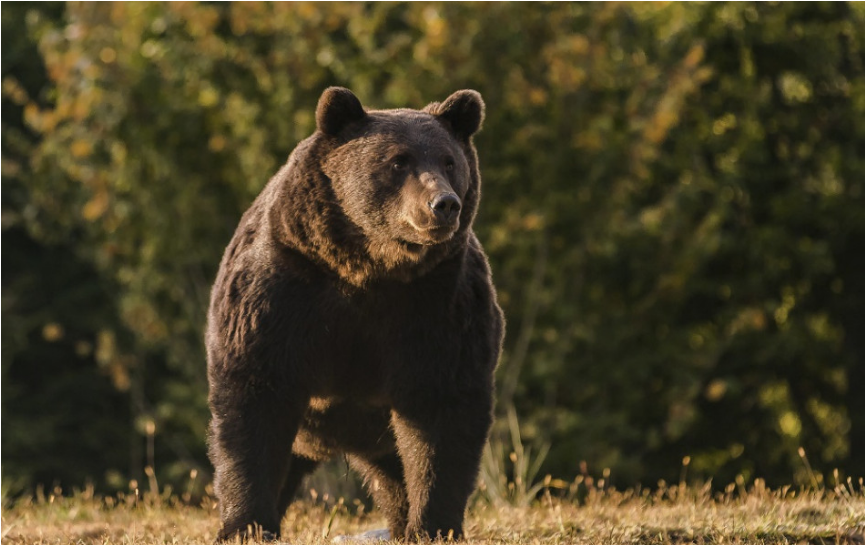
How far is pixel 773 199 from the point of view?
18.0 m

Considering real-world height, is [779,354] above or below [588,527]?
below

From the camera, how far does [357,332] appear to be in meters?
6.03

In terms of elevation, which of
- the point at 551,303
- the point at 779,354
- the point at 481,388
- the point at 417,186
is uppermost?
the point at 417,186

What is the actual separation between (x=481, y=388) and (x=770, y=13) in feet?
46.5

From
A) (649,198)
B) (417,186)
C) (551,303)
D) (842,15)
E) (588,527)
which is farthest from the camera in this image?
(842,15)

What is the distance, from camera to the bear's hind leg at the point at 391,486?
6.67 m

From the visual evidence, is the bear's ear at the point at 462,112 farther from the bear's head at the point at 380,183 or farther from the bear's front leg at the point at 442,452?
the bear's front leg at the point at 442,452

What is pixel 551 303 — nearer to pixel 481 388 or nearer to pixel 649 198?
pixel 649 198

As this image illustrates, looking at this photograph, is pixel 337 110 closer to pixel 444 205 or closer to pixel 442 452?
pixel 444 205

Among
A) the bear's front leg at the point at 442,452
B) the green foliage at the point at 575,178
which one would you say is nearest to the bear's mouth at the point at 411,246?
the bear's front leg at the point at 442,452

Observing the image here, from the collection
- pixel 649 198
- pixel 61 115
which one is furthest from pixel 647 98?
pixel 61 115

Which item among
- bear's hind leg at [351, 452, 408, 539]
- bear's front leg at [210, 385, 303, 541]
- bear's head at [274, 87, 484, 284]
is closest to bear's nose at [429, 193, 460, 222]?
bear's head at [274, 87, 484, 284]

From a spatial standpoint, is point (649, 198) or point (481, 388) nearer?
point (481, 388)

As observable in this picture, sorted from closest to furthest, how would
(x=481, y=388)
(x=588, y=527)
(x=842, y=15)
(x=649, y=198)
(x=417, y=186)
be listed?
(x=417, y=186)
(x=481, y=388)
(x=588, y=527)
(x=649, y=198)
(x=842, y=15)
